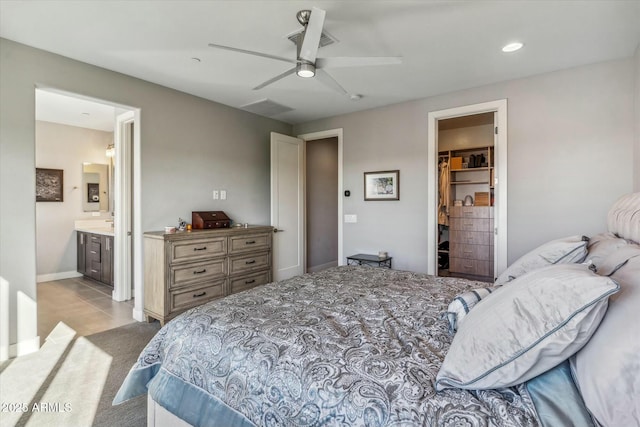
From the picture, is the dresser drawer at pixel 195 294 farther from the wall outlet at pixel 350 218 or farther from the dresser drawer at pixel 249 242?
the wall outlet at pixel 350 218

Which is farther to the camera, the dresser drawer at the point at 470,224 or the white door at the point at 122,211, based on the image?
the dresser drawer at the point at 470,224

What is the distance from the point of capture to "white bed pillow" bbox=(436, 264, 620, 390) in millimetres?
835

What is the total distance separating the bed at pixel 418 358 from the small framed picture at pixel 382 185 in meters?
2.57

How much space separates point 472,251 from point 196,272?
4107 millimetres

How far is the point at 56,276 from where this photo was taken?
205 inches

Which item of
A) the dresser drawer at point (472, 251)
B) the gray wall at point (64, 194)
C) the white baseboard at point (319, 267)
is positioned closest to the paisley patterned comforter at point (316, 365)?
the dresser drawer at point (472, 251)

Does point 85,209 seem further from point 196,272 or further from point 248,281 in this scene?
point 248,281

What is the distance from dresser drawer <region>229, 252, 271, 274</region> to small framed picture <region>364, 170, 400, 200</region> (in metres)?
1.66

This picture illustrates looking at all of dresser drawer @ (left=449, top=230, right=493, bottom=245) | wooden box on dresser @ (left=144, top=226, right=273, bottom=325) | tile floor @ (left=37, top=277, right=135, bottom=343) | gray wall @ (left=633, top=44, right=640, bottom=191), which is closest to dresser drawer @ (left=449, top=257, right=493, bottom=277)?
dresser drawer @ (left=449, top=230, right=493, bottom=245)

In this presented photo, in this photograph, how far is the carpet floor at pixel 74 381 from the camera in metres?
1.83

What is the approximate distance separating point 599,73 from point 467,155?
2.63 m

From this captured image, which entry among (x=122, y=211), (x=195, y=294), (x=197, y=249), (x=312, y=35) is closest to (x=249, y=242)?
(x=197, y=249)

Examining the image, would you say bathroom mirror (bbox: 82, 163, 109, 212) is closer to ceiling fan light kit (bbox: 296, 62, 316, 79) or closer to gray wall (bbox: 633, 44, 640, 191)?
ceiling fan light kit (bbox: 296, 62, 316, 79)

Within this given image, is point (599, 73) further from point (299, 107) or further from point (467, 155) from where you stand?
point (299, 107)
